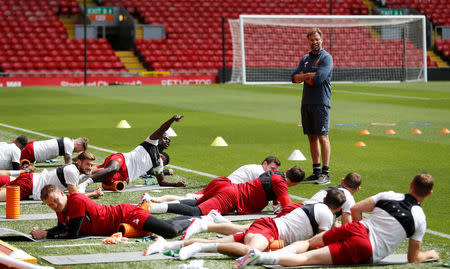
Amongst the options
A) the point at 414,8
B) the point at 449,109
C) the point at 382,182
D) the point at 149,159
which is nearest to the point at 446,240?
the point at 382,182

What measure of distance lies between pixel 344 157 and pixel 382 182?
9.70ft

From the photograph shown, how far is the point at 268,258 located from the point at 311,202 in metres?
1.20

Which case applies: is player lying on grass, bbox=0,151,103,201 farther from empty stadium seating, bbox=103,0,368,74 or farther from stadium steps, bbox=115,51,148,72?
stadium steps, bbox=115,51,148,72

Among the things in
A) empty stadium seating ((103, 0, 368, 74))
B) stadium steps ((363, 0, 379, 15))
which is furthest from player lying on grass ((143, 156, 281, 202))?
stadium steps ((363, 0, 379, 15))

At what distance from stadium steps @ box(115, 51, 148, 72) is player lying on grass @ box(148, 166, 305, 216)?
33378mm

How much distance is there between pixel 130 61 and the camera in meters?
43.8

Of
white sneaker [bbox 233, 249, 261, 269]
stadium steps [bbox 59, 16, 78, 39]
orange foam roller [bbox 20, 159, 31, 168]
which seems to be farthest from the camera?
stadium steps [bbox 59, 16, 78, 39]

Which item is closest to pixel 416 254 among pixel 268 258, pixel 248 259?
pixel 268 258

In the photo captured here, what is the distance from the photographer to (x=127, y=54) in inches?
1758

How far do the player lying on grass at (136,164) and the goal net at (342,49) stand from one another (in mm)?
27632

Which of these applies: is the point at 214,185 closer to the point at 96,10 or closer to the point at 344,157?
the point at 344,157

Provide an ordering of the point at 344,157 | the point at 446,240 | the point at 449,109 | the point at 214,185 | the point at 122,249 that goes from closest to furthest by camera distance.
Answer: the point at 122,249 → the point at 446,240 → the point at 214,185 → the point at 344,157 → the point at 449,109

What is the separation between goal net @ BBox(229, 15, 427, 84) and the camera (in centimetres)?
3988

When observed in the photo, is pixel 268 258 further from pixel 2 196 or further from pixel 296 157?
pixel 296 157
